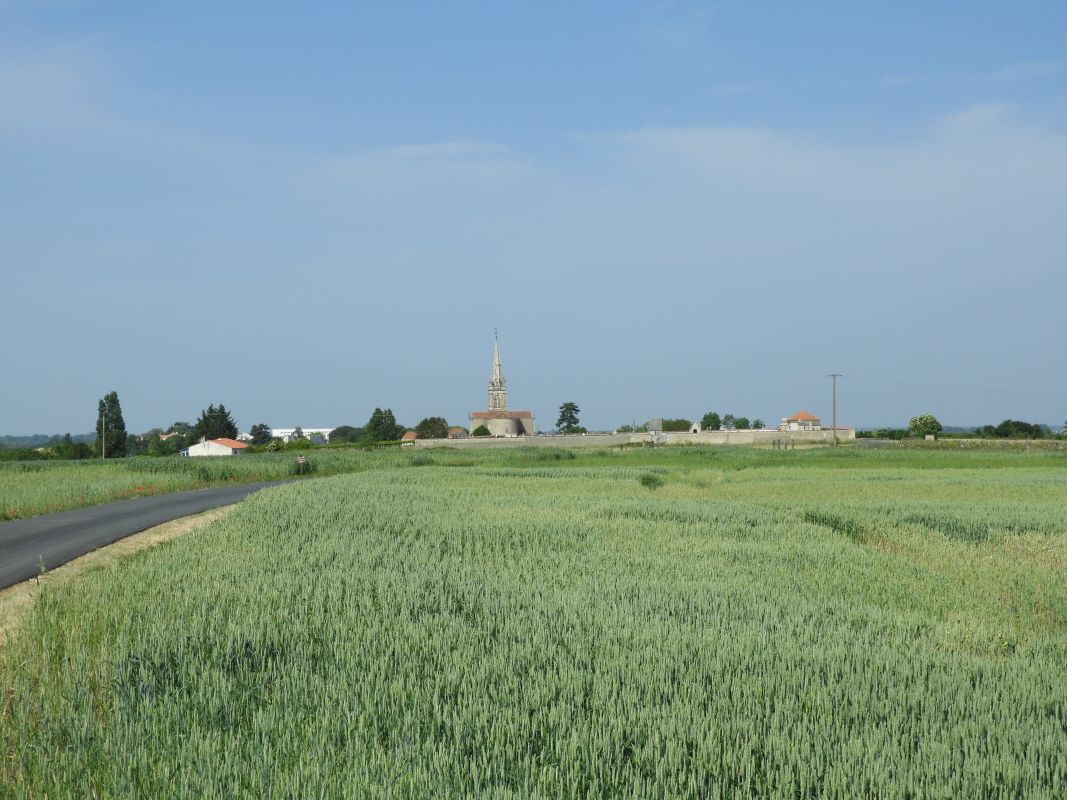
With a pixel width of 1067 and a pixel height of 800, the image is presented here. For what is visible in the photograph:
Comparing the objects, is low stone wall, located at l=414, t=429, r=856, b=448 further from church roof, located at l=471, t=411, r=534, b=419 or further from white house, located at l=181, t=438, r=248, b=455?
church roof, located at l=471, t=411, r=534, b=419

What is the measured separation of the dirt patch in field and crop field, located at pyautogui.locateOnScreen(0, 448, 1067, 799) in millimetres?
903

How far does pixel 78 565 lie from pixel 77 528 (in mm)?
5279

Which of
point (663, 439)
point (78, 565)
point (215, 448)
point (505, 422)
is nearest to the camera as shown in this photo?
point (78, 565)

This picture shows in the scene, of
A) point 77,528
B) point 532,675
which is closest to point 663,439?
point 77,528

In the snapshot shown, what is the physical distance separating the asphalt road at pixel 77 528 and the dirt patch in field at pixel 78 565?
19 cm

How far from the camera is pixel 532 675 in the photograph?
6316 mm

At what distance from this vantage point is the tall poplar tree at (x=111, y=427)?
297 ft

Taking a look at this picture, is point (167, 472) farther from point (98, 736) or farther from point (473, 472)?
point (98, 736)

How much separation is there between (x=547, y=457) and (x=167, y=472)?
31.9 metres

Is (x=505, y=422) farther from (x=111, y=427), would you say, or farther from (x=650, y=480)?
(x=650, y=480)

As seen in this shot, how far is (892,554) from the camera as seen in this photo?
14.8m

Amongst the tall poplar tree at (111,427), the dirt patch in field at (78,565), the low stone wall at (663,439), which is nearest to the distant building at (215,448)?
the tall poplar tree at (111,427)

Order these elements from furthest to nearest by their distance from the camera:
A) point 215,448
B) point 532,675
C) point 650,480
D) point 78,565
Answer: point 215,448 < point 650,480 < point 78,565 < point 532,675

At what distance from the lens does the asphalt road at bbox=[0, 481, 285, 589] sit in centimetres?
1407
